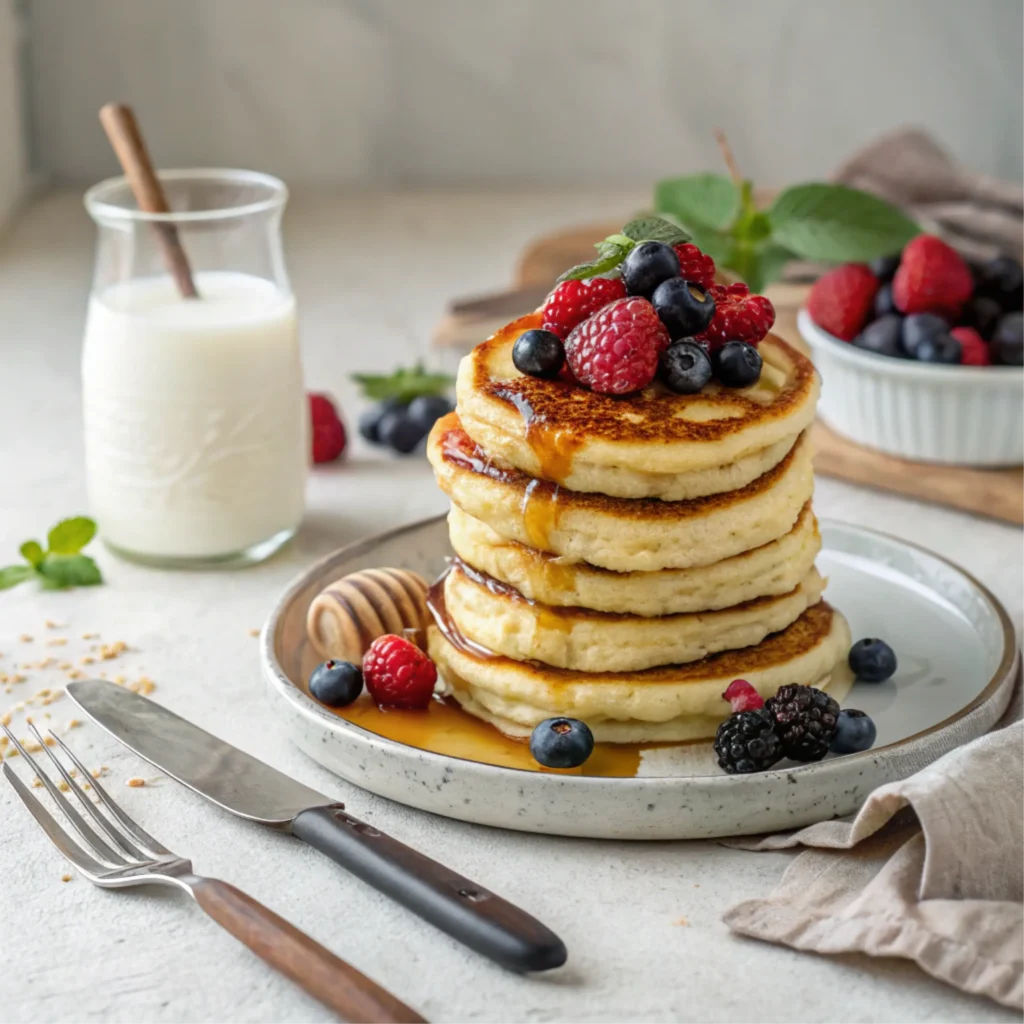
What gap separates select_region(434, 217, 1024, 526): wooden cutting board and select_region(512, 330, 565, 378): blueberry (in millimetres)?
1216

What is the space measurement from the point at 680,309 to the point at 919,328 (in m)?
1.18

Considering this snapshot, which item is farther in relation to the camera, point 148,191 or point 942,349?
point 942,349

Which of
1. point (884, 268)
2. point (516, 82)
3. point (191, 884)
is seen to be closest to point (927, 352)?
point (884, 268)

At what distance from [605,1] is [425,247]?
104 centimetres

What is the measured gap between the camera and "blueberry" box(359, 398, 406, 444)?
305 cm

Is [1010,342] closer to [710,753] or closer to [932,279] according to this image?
[932,279]

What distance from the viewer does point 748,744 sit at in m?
1.66

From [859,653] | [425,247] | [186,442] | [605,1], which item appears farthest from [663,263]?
[605,1]

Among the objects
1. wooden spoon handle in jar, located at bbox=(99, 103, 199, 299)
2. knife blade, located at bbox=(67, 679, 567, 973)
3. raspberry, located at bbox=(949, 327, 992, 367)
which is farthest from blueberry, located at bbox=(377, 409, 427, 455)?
knife blade, located at bbox=(67, 679, 567, 973)

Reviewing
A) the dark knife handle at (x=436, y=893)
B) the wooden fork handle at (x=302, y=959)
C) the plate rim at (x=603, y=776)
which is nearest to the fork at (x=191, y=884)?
the wooden fork handle at (x=302, y=959)

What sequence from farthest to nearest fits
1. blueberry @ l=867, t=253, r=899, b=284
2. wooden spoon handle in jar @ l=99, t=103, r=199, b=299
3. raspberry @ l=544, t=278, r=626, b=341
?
blueberry @ l=867, t=253, r=899, b=284 → wooden spoon handle in jar @ l=99, t=103, r=199, b=299 → raspberry @ l=544, t=278, r=626, b=341

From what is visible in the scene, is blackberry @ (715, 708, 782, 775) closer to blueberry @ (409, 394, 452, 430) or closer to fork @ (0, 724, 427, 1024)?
fork @ (0, 724, 427, 1024)

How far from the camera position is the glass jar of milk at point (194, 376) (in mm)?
2369

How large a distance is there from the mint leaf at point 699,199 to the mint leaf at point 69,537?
1.35m
